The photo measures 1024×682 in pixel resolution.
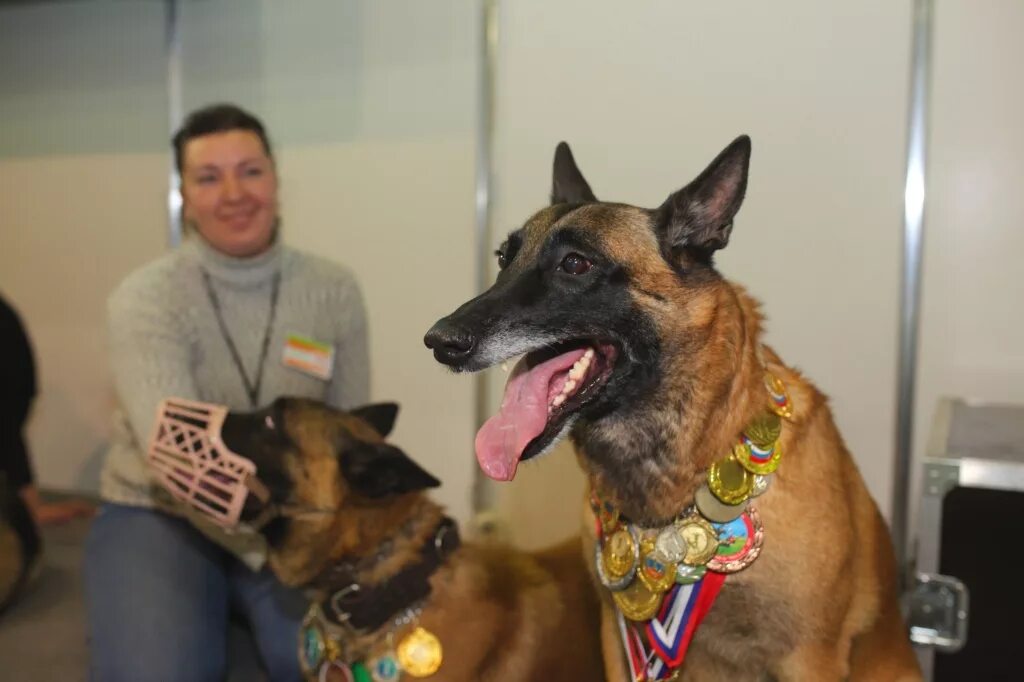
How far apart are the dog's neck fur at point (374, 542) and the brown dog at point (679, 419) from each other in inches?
18.0

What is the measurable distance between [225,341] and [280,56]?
45.6 inches

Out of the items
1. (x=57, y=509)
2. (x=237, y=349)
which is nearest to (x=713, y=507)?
(x=237, y=349)

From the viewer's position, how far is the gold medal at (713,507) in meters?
1.21

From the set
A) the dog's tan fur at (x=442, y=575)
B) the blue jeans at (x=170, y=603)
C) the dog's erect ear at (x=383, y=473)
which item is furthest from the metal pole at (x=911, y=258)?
the blue jeans at (x=170, y=603)

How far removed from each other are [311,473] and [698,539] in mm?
747

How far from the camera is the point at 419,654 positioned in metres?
1.52

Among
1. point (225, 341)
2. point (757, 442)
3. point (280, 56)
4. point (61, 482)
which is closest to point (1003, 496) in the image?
point (757, 442)

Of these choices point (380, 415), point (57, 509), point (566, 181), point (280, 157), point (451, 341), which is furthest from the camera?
point (57, 509)

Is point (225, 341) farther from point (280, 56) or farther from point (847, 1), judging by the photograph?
point (847, 1)

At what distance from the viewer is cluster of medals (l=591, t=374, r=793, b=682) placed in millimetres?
1206

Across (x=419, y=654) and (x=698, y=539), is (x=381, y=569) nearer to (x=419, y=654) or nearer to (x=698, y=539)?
(x=419, y=654)

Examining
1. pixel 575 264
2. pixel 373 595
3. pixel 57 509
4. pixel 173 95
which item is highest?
pixel 173 95

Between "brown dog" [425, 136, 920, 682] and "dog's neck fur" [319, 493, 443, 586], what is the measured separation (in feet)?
1.50

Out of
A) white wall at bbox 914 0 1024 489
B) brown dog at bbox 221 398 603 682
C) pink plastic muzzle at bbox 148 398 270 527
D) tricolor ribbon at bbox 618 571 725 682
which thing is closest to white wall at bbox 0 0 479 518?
brown dog at bbox 221 398 603 682
